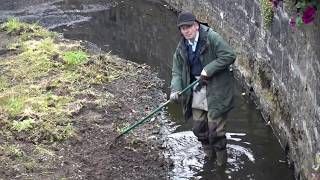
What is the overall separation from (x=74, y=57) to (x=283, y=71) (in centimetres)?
517

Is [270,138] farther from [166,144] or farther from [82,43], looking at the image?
[82,43]

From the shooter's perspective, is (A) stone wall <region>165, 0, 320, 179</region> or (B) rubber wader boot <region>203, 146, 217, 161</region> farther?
(B) rubber wader boot <region>203, 146, 217, 161</region>

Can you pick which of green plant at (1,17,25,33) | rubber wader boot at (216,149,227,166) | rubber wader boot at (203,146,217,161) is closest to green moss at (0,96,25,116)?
rubber wader boot at (203,146,217,161)

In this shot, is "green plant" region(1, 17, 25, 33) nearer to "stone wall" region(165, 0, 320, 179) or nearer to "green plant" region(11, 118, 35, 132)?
"stone wall" region(165, 0, 320, 179)

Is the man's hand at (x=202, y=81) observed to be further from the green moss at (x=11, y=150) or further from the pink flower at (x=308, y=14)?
the green moss at (x=11, y=150)

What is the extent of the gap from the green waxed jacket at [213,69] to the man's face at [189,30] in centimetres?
17

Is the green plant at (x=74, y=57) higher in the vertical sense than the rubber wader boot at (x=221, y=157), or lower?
higher

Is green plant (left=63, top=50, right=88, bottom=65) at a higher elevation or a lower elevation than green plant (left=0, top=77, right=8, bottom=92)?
higher

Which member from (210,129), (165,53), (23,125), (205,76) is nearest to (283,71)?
(210,129)

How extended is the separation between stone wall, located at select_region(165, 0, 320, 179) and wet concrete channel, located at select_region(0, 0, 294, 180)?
0.29m

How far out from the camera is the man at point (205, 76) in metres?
6.85

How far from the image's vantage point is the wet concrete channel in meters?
7.61

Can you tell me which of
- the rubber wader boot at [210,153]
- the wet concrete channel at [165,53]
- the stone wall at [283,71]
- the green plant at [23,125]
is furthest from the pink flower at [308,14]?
the green plant at [23,125]

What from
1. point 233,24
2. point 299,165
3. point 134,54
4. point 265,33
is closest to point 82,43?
point 134,54
